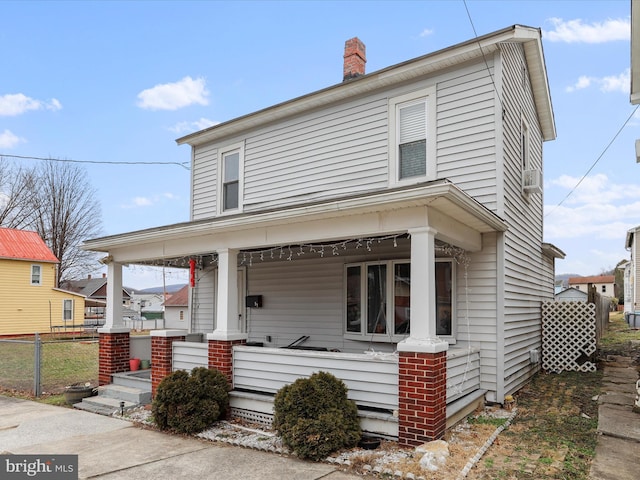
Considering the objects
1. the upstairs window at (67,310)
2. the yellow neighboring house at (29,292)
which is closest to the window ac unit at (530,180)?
the yellow neighboring house at (29,292)

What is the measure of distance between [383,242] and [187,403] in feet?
13.6

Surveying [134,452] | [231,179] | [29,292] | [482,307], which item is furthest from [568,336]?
[29,292]

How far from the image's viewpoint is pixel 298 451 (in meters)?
5.16

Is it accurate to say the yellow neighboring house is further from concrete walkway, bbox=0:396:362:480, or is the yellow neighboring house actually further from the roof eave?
concrete walkway, bbox=0:396:362:480

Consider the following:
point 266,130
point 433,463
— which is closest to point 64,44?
point 266,130

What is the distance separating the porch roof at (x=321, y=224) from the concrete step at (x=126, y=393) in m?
2.31

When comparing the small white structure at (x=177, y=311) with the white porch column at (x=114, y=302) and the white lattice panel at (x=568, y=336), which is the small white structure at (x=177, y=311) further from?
the white lattice panel at (x=568, y=336)

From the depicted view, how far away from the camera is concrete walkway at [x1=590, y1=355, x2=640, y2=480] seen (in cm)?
458

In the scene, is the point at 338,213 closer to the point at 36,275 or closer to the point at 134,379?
the point at 134,379

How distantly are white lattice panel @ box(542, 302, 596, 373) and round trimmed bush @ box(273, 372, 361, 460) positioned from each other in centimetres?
643

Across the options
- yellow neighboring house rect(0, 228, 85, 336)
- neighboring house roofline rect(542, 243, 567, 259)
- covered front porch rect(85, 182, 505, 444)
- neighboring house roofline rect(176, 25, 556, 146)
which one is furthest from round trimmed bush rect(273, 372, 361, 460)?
yellow neighboring house rect(0, 228, 85, 336)

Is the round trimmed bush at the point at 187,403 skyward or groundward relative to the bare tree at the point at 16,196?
groundward

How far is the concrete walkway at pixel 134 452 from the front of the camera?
15.6ft

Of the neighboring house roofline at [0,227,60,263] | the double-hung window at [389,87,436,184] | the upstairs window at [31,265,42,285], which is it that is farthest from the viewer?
the upstairs window at [31,265,42,285]
